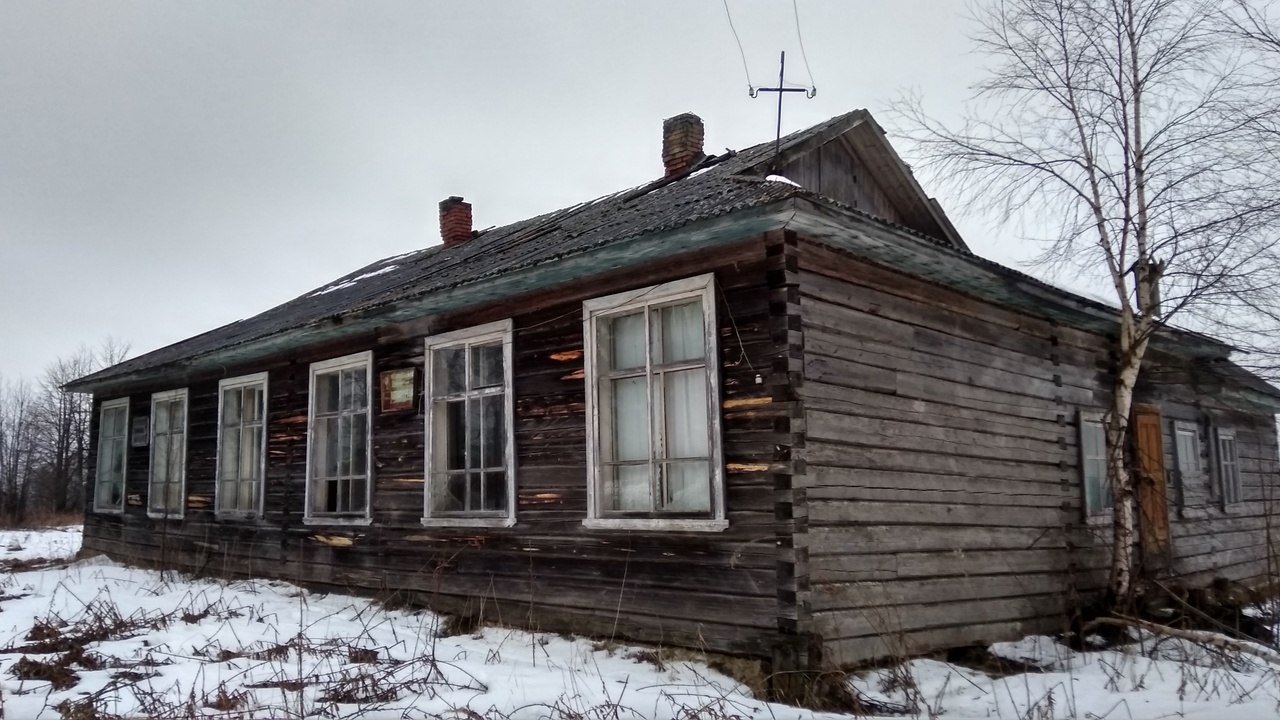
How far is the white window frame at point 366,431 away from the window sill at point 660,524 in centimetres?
332

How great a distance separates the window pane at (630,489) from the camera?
7078 millimetres

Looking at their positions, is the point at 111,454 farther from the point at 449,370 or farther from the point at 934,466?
the point at 934,466

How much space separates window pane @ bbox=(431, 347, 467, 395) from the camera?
8.89 meters

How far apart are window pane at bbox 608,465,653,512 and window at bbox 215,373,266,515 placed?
241 inches

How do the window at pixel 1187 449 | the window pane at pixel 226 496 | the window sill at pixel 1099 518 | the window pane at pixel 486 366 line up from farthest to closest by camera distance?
the window pane at pixel 226 496
the window at pixel 1187 449
the window sill at pixel 1099 518
the window pane at pixel 486 366

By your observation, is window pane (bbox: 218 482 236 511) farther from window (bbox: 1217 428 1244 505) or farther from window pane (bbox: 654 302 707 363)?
window (bbox: 1217 428 1244 505)

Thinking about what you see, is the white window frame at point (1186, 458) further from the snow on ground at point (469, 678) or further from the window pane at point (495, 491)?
the window pane at point (495, 491)

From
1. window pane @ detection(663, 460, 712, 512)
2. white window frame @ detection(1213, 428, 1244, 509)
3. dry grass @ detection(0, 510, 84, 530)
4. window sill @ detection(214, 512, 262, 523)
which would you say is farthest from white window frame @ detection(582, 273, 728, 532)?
dry grass @ detection(0, 510, 84, 530)

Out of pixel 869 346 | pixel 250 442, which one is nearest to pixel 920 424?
pixel 869 346

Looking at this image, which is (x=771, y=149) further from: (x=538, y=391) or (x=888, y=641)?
(x=888, y=641)

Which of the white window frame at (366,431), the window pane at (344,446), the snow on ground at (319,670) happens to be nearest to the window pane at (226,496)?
the white window frame at (366,431)

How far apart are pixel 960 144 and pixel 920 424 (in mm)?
3615

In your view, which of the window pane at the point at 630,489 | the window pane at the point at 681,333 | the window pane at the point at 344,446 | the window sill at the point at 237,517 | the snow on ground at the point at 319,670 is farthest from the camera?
the window sill at the point at 237,517

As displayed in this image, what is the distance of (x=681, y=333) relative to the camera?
23.0 feet
